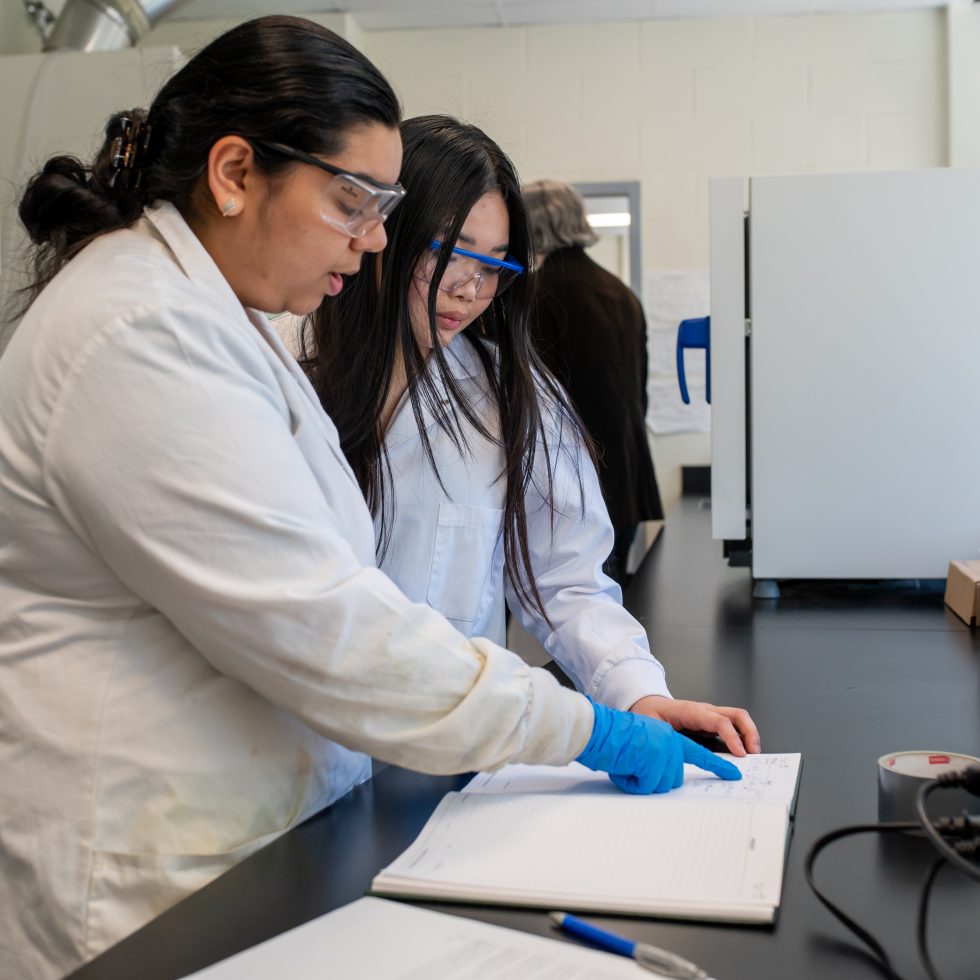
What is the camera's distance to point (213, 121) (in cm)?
84

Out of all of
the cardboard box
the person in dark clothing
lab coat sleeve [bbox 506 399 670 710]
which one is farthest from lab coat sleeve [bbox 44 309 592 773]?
the person in dark clothing

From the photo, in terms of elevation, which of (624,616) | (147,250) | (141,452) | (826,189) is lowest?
(624,616)

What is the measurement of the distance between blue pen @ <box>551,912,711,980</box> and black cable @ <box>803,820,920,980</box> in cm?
10

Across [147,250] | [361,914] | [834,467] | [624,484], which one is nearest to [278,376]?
[147,250]

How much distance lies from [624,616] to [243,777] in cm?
55

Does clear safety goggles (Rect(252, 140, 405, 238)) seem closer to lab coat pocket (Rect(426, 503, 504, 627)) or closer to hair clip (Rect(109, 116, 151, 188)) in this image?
hair clip (Rect(109, 116, 151, 188))

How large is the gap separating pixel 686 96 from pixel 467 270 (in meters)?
3.09

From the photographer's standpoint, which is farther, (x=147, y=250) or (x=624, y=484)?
(x=624, y=484)

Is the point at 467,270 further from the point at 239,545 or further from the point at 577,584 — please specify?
the point at 239,545

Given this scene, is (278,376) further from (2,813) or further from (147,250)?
(2,813)

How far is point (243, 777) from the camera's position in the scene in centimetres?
81

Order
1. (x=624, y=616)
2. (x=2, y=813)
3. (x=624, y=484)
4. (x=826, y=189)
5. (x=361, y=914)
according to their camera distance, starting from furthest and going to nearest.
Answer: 1. (x=624, y=484)
2. (x=826, y=189)
3. (x=624, y=616)
4. (x=2, y=813)
5. (x=361, y=914)

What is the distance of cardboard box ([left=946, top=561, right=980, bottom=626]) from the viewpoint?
158 cm

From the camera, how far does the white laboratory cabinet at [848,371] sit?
69.8 inches
